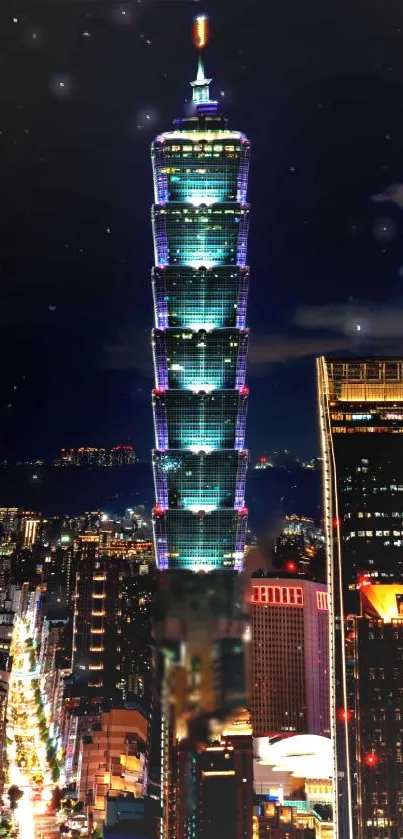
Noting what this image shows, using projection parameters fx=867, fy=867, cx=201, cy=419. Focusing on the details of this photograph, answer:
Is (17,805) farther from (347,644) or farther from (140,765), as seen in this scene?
(347,644)

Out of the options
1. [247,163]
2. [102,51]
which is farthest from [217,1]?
[247,163]

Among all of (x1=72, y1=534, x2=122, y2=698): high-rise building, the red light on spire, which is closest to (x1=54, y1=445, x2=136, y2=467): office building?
(x1=72, y1=534, x2=122, y2=698): high-rise building

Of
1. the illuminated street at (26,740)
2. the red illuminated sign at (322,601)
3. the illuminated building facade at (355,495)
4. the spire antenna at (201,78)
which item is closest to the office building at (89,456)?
the illuminated street at (26,740)

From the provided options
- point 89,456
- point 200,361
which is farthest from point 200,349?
point 89,456

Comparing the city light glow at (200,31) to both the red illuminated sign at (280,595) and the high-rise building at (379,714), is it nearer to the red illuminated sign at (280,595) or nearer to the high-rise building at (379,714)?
the high-rise building at (379,714)

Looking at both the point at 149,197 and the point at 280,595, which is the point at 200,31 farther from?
the point at 280,595

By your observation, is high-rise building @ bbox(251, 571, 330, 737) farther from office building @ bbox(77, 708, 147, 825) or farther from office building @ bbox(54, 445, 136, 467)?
office building @ bbox(54, 445, 136, 467)
